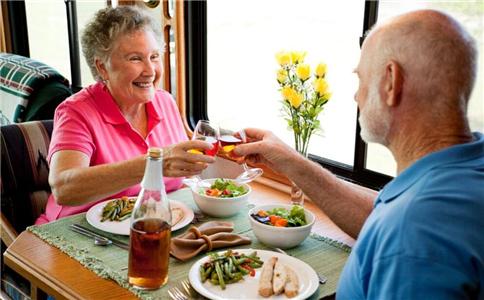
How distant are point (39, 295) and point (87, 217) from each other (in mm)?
269

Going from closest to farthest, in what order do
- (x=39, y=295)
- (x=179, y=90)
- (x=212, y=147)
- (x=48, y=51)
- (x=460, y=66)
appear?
(x=460, y=66) → (x=39, y=295) → (x=212, y=147) → (x=179, y=90) → (x=48, y=51)

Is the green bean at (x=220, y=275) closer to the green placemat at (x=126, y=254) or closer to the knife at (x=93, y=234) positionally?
the green placemat at (x=126, y=254)

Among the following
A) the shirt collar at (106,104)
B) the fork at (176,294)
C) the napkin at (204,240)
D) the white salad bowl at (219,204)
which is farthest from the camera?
the shirt collar at (106,104)

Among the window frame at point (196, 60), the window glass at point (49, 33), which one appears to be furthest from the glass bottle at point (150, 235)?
the window glass at point (49, 33)

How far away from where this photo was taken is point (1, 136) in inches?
86.5

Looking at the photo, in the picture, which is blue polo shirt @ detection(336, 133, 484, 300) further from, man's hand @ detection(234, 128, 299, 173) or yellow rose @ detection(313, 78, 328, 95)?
yellow rose @ detection(313, 78, 328, 95)

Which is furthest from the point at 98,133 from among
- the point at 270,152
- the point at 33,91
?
the point at 33,91

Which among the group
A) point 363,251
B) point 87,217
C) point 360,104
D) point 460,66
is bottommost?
point 87,217

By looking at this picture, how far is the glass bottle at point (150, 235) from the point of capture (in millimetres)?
1310

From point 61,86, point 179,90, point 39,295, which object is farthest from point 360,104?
point 61,86

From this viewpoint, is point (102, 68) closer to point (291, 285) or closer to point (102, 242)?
point (102, 242)

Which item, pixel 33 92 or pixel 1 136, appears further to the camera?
pixel 33 92

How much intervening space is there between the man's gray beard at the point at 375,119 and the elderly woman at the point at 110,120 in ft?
2.64

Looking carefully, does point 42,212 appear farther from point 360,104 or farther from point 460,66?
point 460,66
